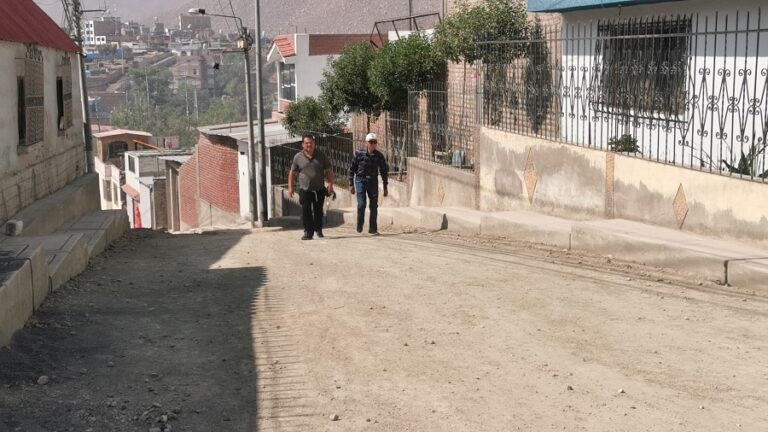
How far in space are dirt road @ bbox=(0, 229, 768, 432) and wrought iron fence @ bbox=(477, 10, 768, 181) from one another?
2.24 meters

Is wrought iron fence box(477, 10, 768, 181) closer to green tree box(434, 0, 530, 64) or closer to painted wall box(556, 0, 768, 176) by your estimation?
painted wall box(556, 0, 768, 176)

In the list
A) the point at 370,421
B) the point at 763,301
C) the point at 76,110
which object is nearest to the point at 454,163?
the point at 76,110

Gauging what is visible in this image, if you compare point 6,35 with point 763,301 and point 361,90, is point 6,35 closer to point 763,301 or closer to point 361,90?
point 763,301

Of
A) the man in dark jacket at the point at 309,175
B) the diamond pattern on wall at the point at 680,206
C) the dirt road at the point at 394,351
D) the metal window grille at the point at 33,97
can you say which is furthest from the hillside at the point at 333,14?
the dirt road at the point at 394,351

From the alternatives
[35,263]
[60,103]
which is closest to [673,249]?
[35,263]

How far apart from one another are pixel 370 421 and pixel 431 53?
18.7m

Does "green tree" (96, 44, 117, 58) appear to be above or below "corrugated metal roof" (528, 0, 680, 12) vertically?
above

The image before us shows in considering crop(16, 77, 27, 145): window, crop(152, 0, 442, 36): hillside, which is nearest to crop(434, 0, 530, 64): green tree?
crop(16, 77, 27, 145): window

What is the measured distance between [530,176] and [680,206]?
4084 mm

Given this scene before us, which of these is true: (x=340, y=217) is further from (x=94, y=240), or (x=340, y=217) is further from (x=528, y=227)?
(x=94, y=240)

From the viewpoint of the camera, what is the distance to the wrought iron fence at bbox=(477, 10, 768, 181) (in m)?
11.1

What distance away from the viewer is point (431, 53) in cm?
2381

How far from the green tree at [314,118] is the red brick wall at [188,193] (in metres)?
12.8

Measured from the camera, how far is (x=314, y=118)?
3067 centimetres
